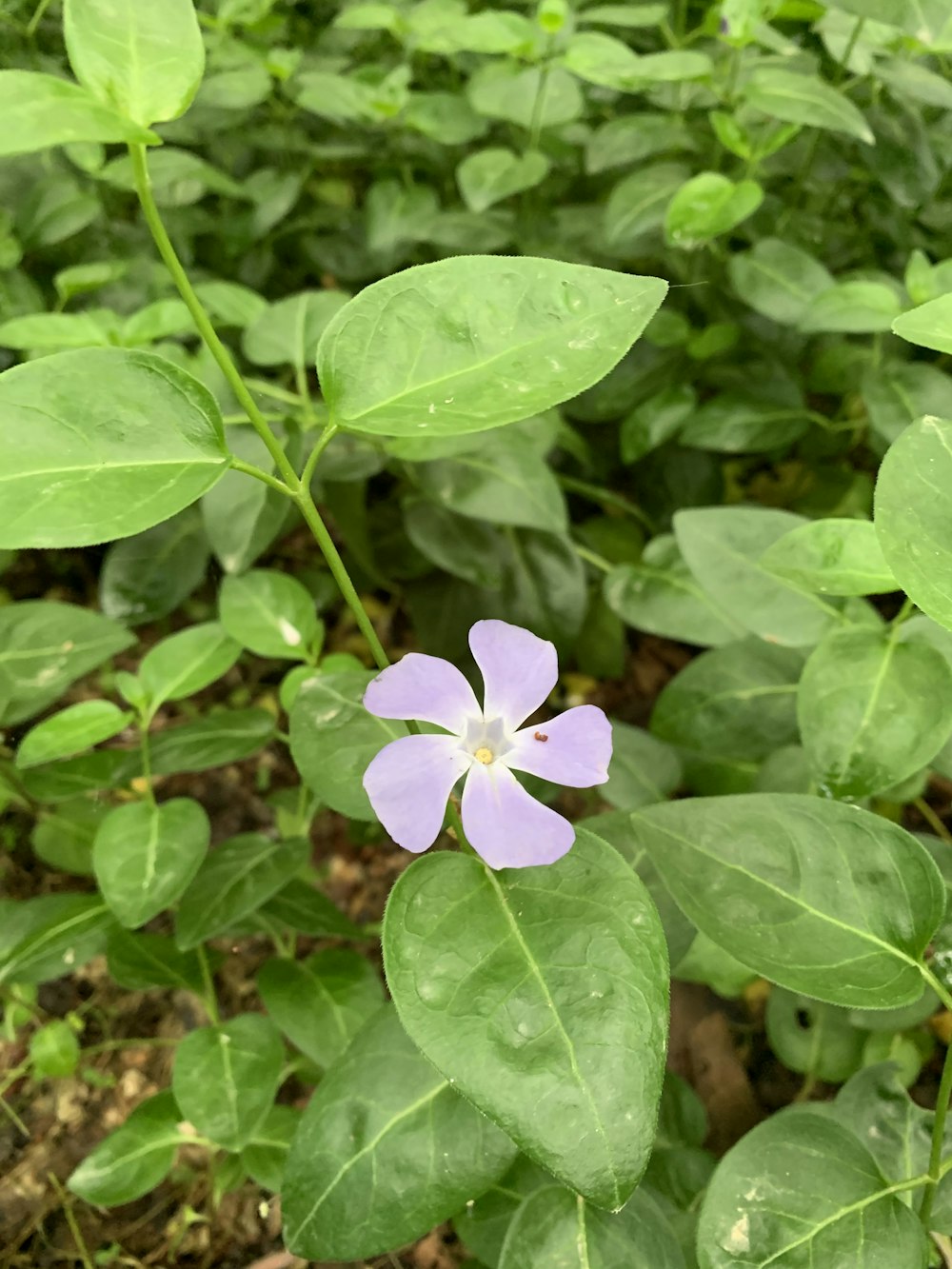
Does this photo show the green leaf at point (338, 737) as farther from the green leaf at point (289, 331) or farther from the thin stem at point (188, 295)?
the green leaf at point (289, 331)

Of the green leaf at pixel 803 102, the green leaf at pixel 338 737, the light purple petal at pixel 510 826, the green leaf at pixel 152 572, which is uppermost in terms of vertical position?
the green leaf at pixel 803 102

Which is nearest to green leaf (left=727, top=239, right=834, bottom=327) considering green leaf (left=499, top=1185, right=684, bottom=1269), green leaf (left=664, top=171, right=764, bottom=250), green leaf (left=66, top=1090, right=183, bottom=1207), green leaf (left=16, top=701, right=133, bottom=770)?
green leaf (left=664, top=171, right=764, bottom=250)

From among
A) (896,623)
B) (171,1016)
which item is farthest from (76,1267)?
(896,623)

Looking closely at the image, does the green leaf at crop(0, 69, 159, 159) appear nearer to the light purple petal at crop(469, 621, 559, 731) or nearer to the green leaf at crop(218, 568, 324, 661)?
the light purple petal at crop(469, 621, 559, 731)

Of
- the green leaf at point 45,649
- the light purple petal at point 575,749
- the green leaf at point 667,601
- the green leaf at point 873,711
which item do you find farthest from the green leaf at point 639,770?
A: the green leaf at point 45,649

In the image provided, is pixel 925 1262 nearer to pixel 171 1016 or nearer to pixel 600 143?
pixel 171 1016
